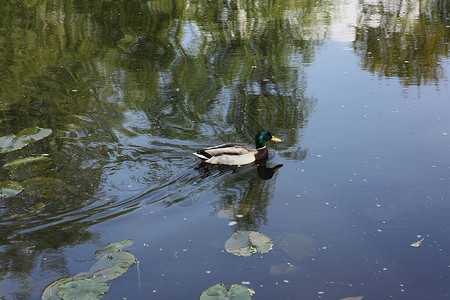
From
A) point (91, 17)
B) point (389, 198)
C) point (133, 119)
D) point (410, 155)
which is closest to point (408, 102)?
point (410, 155)

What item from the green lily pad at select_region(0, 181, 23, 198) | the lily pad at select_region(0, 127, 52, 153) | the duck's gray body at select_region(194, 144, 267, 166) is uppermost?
the lily pad at select_region(0, 127, 52, 153)

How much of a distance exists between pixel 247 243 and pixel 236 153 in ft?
6.02

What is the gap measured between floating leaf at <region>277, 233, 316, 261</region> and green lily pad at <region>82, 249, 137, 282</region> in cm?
124

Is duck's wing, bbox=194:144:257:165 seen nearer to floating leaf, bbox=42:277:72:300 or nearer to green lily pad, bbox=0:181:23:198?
green lily pad, bbox=0:181:23:198

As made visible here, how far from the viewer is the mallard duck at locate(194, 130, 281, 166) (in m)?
6.89

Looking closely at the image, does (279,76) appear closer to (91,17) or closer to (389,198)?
(389,198)

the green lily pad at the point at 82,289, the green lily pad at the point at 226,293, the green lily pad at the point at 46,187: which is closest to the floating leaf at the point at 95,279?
the green lily pad at the point at 82,289

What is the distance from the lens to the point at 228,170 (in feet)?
23.1

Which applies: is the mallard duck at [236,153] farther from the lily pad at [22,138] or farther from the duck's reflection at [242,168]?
the lily pad at [22,138]

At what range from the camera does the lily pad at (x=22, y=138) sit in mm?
7145

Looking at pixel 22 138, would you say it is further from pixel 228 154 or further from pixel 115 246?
pixel 115 246

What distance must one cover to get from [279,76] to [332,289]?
18.1 feet

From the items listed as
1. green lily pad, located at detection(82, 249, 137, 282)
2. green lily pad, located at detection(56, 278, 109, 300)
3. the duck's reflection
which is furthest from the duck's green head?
green lily pad, located at detection(56, 278, 109, 300)

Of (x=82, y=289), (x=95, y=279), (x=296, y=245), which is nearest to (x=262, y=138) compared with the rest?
(x=296, y=245)
